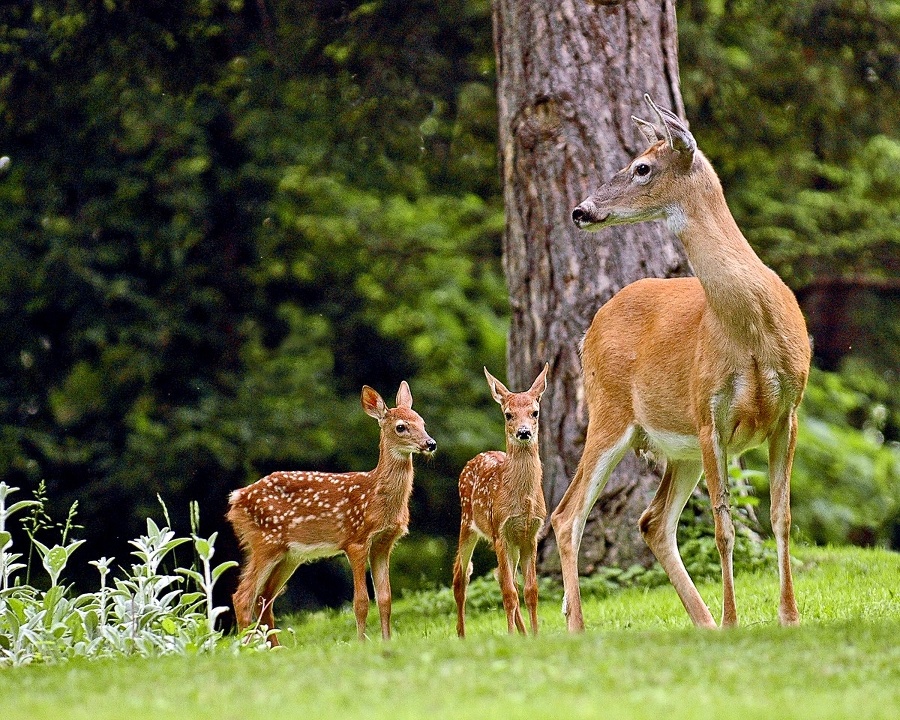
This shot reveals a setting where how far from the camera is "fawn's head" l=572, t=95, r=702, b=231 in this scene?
21.9ft

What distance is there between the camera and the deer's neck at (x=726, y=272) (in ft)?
20.5

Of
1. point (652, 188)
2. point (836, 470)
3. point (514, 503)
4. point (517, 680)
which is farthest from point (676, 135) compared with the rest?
point (836, 470)

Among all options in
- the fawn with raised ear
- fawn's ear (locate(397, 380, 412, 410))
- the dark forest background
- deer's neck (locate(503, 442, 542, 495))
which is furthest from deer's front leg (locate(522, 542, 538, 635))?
the dark forest background

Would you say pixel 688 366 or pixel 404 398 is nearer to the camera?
pixel 688 366

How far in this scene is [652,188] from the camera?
22.1ft

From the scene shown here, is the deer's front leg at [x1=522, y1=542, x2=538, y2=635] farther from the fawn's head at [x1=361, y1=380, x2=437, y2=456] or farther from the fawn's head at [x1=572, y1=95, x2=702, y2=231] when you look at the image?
the fawn's head at [x1=572, y1=95, x2=702, y2=231]

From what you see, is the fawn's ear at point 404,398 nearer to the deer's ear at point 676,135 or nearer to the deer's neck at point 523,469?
the deer's neck at point 523,469

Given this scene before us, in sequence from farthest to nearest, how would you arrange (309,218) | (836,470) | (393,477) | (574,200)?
1. (836,470)
2. (309,218)
3. (574,200)
4. (393,477)

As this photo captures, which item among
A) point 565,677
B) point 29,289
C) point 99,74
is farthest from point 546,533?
point 99,74

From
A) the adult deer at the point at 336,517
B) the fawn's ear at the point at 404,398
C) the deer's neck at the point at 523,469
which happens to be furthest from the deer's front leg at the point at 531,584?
the fawn's ear at the point at 404,398

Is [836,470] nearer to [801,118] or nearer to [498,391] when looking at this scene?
[801,118]

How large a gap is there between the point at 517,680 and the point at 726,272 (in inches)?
104

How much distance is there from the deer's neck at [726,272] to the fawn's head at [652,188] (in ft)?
0.24

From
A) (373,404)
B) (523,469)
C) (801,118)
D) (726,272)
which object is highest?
(726,272)
